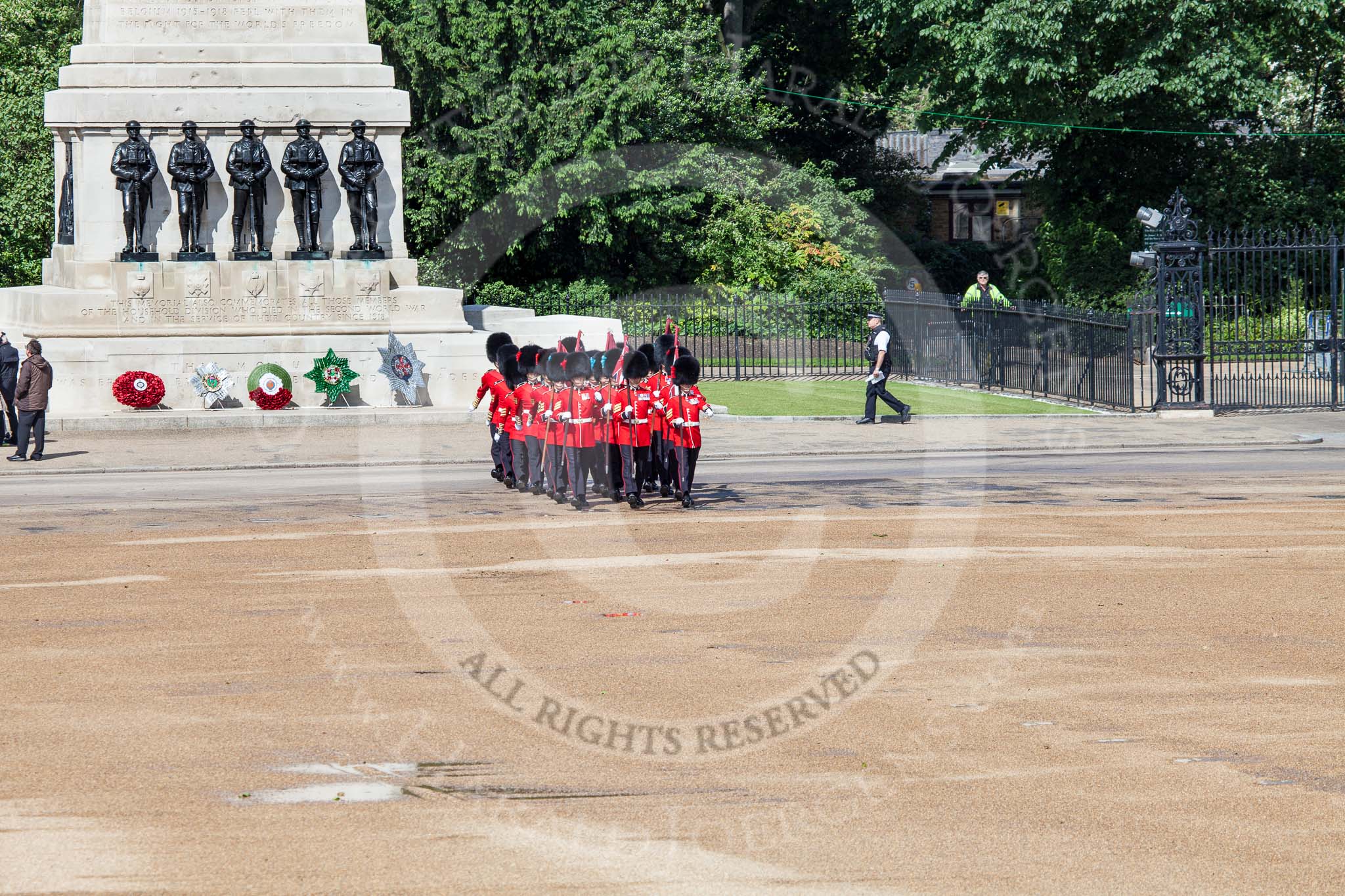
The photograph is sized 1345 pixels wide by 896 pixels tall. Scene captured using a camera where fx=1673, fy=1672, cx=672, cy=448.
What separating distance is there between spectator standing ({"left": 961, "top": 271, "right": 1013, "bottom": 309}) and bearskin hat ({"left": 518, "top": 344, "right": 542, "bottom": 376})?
43.6 ft

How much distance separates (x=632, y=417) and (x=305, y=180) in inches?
507

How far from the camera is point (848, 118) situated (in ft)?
168

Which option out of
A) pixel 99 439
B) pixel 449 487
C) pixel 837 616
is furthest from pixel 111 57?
pixel 837 616

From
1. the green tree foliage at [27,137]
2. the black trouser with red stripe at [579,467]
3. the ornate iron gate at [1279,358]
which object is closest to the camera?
the black trouser with red stripe at [579,467]

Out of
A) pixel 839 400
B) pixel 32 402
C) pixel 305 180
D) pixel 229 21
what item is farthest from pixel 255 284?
pixel 839 400

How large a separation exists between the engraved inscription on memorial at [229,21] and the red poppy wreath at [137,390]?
6.07m

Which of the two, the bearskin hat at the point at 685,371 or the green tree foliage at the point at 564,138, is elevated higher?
the green tree foliage at the point at 564,138

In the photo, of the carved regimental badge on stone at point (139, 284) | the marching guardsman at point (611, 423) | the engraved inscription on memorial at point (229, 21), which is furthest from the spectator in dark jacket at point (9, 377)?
the marching guardsman at point (611, 423)

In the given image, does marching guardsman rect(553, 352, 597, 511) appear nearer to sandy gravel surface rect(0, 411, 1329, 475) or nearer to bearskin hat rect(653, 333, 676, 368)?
bearskin hat rect(653, 333, 676, 368)

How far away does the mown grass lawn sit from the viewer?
26.8 metres

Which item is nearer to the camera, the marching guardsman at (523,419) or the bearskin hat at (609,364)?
the bearskin hat at (609,364)

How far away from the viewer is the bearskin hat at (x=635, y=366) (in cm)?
1675

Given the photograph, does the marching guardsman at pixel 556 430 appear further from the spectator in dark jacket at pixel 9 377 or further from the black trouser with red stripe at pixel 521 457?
the spectator in dark jacket at pixel 9 377

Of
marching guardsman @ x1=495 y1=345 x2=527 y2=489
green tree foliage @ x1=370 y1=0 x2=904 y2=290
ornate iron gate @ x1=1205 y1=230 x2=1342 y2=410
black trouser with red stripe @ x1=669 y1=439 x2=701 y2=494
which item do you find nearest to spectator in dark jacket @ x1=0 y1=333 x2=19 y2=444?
marching guardsman @ x1=495 y1=345 x2=527 y2=489
